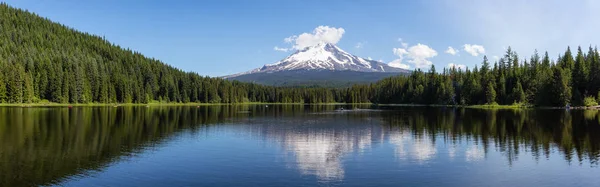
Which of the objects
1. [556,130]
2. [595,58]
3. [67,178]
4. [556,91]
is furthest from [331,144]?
[595,58]

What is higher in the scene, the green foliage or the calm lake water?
the green foliage

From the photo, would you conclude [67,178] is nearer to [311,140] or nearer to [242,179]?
[242,179]

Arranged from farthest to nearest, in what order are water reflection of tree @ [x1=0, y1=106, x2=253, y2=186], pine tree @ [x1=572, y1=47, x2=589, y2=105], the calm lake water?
1. pine tree @ [x1=572, y1=47, x2=589, y2=105]
2. water reflection of tree @ [x1=0, y1=106, x2=253, y2=186]
3. the calm lake water

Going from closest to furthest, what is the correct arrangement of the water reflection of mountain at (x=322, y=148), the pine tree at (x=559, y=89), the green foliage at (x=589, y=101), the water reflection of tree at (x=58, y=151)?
the water reflection of tree at (x=58, y=151) → the water reflection of mountain at (x=322, y=148) → the green foliage at (x=589, y=101) → the pine tree at (x=559, y=89)

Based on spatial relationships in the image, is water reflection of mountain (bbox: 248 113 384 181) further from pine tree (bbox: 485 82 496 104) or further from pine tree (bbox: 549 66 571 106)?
pine tree (bbox: 485 82 496 104)

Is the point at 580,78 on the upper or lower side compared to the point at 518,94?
upper

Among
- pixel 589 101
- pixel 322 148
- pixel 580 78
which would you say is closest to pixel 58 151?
pixel 322 148

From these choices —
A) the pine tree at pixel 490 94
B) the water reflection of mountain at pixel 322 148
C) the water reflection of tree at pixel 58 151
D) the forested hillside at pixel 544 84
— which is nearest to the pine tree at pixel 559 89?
the forested hillside at pixel 544 84

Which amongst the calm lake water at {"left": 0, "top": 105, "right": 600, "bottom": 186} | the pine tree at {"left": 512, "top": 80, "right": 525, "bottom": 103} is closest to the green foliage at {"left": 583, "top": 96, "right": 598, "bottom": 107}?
the pine tree at {"left": 512, "top": 80, "right": 525, "bottom": 103}

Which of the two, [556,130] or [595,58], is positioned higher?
[595,58]

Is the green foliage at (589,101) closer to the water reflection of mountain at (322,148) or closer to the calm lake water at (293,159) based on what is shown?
the calm lake water at (293,159)

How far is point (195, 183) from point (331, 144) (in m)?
22.5

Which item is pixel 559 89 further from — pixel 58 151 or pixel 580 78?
pixel 58 151

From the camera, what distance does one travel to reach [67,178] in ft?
89.1
